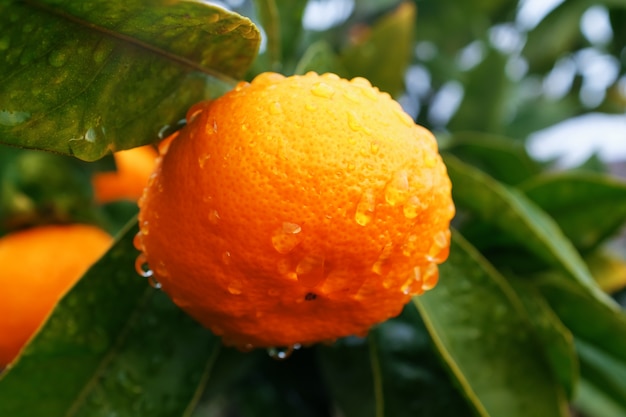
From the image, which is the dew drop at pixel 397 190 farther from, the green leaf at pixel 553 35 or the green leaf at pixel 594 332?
the green leaf at pixel 553 35

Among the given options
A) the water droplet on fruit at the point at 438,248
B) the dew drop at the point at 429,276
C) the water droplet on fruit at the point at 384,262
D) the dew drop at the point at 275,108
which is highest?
the dew drop at the point at 275,108

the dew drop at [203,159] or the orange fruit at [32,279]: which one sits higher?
the dew drop at [203,159]

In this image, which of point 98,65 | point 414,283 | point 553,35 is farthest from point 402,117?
point 553,35

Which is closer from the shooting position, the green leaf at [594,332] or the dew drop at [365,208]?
Answer: the dew drop at [365,208]

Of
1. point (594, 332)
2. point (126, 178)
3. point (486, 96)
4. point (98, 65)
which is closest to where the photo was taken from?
point (98, 65)

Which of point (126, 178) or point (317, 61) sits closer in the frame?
point (317, 61)

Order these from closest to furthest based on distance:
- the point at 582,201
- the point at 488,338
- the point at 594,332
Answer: the point at 488,338 < the point at 594,332 < the point at 582,201

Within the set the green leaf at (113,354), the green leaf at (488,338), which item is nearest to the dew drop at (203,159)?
the green leaf at (113,354)

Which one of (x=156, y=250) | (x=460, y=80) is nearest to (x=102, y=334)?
(x=156, y=250)

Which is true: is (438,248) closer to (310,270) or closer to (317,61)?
(310,270)
